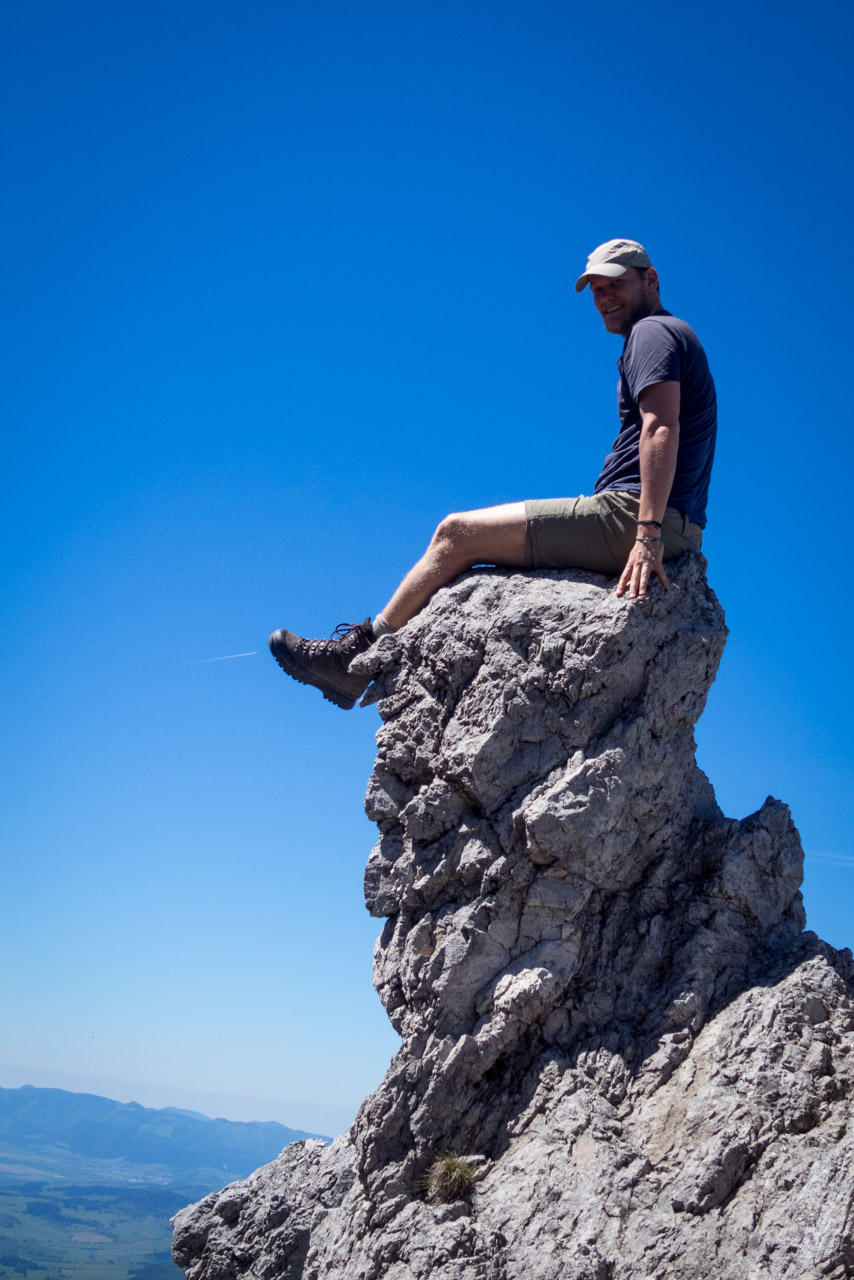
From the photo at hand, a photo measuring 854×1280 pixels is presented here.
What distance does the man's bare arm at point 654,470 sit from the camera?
25.7ft

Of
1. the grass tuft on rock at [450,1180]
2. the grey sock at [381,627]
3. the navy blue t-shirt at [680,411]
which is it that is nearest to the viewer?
the grass tuft on rock at [450,1180]

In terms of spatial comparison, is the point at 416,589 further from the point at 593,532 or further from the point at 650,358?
the point at 650,358

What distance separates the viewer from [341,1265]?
7457mm

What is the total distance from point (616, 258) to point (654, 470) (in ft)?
6.93

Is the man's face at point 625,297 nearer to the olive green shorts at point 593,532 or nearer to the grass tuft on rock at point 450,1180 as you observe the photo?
the olive green shorts at point 593,532

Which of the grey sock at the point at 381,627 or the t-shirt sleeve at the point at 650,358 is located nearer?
the t-shirt sleeve at the point at 650,358

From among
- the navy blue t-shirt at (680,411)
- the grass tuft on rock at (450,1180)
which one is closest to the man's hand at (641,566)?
the navy blue t-shirt at (680,411)

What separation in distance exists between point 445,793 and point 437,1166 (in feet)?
8.85

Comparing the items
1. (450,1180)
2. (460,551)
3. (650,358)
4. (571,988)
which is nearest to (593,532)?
(460,551)

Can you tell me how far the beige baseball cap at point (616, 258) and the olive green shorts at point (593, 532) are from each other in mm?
1974

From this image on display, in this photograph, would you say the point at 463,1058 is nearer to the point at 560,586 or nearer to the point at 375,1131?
the point at 375,1131

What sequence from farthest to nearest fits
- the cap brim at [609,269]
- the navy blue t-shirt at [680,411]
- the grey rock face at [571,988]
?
the cap brim at [609,269] < the navy blue t-shirt at [680,411] < the grey rock face at [571,988]

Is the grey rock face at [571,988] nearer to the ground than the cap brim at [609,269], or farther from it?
nearer to the ground

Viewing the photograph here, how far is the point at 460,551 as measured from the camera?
8867 mm
